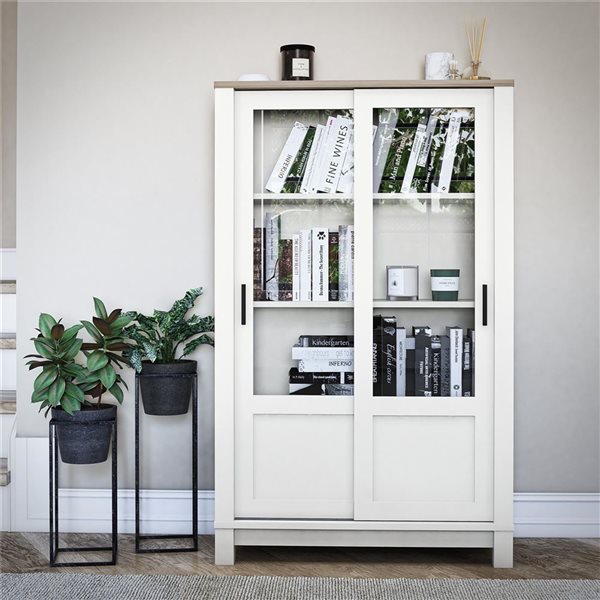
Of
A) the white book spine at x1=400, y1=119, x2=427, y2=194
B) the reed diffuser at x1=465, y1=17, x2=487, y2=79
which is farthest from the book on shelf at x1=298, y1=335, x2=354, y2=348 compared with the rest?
the reed diffuser at x1=465, y1=17, x2=487, y2=79

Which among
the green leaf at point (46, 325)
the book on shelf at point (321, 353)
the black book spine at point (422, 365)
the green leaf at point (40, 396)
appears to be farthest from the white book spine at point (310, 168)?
the green leaf at point (40, 396)

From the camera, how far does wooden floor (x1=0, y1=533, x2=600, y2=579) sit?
8.70 ft

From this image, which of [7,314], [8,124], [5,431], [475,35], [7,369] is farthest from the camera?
[8,124]

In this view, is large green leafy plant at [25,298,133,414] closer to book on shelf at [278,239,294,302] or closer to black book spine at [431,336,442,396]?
book on shelf at [278,239,294,302]

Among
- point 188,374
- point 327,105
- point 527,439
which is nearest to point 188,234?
point 188,374

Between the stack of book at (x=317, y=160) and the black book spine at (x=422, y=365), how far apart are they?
62cm

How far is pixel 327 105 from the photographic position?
2.70 metres

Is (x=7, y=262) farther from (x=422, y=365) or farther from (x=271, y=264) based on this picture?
(x=422, y=365)

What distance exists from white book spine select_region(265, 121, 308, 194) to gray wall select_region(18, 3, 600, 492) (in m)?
0.44

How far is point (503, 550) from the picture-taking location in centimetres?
267

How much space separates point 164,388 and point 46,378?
1.43ft

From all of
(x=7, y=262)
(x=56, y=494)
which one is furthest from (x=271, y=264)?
(x=7, y=262)

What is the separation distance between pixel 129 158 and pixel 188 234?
0.41 meters

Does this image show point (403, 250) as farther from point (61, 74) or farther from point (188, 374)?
point (61, 74)
